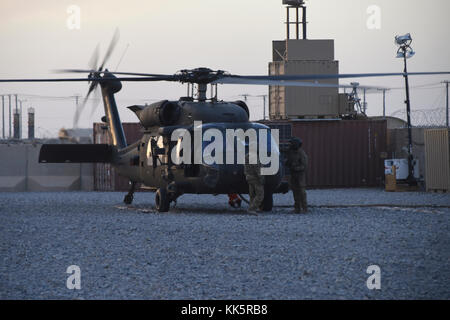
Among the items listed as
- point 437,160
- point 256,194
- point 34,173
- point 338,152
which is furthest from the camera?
point 34,173

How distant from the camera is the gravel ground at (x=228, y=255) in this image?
8.20 m

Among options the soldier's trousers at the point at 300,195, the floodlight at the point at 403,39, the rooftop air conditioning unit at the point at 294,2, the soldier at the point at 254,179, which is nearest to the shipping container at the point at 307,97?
the floodlight at the point at 403,39

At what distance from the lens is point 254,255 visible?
10.8 m

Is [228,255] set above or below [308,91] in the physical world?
below

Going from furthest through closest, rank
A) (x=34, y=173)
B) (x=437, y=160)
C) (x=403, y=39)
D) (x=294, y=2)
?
(x=294, y=2)
(x=34, y=173)
(x=403, y=39)
(x=437, y=160)

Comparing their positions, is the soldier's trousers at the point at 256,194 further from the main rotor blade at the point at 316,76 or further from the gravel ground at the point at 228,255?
the main rotor blade at the point at 316,76

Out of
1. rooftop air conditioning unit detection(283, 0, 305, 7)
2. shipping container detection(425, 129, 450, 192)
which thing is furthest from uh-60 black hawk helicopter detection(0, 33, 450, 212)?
rooftop air conditioning unit detection(283, 0, 305, 7)

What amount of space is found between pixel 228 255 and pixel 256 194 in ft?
23.9

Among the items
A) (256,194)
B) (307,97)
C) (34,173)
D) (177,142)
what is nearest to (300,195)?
(256,194)

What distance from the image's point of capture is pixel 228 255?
1079cm

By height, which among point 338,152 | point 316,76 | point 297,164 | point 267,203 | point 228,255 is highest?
point 316,76

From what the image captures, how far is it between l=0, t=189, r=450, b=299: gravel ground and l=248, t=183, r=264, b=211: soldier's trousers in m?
0.35

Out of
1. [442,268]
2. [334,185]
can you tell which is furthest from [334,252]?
[334,185]

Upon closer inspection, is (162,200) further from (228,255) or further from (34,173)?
(34,173)
